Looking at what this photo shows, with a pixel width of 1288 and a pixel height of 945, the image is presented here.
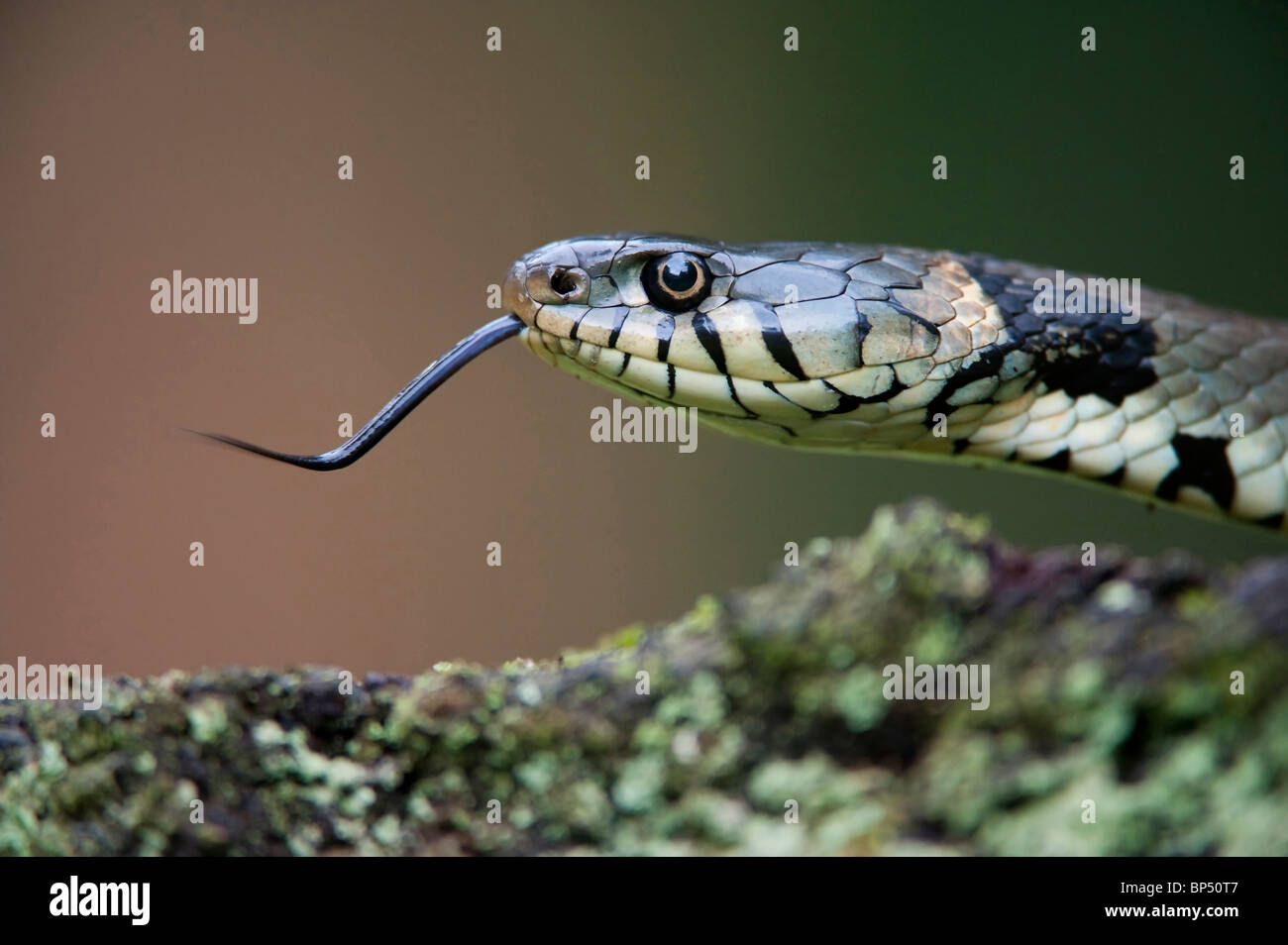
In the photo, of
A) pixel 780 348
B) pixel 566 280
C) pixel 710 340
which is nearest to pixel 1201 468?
pixel 780 348

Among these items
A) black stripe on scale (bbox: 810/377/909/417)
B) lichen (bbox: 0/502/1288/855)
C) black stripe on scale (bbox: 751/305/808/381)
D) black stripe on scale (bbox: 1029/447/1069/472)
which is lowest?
lichen (bbox: 0/502/1288/855)

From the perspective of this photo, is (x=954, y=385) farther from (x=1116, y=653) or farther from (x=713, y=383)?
(x=1116, y=653)

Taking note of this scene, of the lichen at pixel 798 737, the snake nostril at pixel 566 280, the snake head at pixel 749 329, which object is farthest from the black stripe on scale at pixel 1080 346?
the lichen at pixel 798 737

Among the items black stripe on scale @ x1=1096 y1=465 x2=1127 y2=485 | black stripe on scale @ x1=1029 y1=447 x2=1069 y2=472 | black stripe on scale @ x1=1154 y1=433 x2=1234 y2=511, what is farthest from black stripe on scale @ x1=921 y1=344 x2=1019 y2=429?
black stripe on scale @ x1=1154 y1=433 x2=1234 y2=511

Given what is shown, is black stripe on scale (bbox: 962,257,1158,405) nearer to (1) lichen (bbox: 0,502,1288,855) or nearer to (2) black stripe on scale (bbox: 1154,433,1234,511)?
(2) black stripe on scale (bbox: 1154,433,1234,511)

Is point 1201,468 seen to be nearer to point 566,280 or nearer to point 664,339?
point 664,339

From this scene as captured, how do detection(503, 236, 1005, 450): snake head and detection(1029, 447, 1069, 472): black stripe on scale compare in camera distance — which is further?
detection(1029, 447, 1069, 472): black stripe on scale

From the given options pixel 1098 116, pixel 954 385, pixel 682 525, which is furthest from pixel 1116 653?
pixel 1098 116

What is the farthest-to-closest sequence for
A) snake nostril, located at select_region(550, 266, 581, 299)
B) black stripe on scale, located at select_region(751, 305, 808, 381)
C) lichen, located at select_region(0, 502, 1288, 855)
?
snake nostril, located at select_region(550, 266, 581, 299) → black stripe on scale, located at select_region(751, 305, 808, 381) → lichen, located at select_region(0, 502, 1288, 855)
